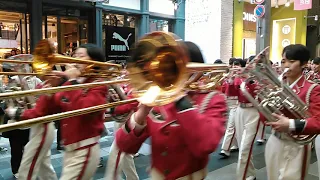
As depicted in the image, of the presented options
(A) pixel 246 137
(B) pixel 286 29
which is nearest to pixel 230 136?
(A) pixel 246 137

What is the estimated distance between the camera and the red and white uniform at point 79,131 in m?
2.60

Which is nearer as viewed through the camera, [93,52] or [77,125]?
[77,125]

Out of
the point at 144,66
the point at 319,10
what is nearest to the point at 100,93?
the point at 144,66

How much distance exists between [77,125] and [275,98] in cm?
177

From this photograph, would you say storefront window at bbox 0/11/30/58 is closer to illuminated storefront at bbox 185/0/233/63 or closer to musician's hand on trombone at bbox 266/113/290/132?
illuminated storefront at bbox 185/0/233/63

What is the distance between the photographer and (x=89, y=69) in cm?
291

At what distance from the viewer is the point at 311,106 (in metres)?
2.62

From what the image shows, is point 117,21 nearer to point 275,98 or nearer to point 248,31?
point 248,31

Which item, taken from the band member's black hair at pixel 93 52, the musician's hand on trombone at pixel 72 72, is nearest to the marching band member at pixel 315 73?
the band member's black hair at pixel 93 52

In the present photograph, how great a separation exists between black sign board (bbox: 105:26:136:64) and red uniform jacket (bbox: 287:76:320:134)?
327 inches

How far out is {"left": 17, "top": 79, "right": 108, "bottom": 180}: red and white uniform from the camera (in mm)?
2598

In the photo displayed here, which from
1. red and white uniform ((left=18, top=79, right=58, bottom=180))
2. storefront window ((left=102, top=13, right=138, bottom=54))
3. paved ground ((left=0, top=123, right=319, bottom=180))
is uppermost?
storefront window ((left=102, top=13, right=138, bottom=54))

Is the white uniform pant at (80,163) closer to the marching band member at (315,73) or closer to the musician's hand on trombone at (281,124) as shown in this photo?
the musician's hand on trombone at (281,124)

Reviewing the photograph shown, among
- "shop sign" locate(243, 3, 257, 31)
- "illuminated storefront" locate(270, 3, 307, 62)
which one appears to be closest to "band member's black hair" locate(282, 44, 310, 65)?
"shop sign" locate(243, 3, 257, 31)
